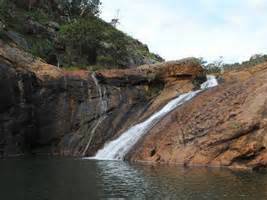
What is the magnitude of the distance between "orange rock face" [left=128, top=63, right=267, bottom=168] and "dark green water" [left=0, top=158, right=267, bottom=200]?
8.69ft

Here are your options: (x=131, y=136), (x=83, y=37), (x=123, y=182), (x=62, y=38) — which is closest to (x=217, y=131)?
(x=131, y=136)

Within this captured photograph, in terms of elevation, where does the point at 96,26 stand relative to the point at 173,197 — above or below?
above

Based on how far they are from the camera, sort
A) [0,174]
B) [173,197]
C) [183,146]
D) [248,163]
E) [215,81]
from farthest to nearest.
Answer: [215,81]
[183,146]
[248,163]
[0,174]
[173,197]

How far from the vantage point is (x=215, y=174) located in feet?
98.8

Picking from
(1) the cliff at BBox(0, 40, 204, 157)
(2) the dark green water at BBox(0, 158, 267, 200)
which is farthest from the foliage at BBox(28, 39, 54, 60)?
(2) the dark green water at BBox(0, 158, 267, 200)

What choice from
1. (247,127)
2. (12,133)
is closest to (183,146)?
(247,127)

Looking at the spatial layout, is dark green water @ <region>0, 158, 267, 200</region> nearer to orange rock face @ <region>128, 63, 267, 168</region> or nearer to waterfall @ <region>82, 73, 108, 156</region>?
orange rock face @ <region>128, 63, 267, 168</region>

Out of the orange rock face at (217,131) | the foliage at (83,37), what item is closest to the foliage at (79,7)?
the foliage at (83,37)

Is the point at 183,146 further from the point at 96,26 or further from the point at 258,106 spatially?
the point at 96,26

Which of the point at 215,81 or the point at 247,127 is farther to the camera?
the point at 215,81

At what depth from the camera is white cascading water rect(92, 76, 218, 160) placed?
41.1m

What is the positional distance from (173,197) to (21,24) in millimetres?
48923

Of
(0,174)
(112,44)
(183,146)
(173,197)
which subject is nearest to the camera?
(173,197)

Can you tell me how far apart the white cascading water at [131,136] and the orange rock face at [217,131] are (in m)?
1.34
